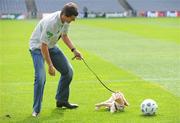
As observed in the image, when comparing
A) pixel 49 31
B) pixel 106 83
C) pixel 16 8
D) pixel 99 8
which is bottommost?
pixel 99 8

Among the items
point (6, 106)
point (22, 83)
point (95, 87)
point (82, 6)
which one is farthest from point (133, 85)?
point (82, 6)

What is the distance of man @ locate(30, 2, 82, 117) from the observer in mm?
10141

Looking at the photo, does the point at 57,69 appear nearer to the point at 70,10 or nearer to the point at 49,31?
the point at 49,31

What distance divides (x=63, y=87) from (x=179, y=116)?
240cm

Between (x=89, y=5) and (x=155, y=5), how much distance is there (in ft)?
29.6

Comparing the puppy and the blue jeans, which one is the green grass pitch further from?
the blue jeans

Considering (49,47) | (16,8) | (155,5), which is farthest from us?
(155,5)

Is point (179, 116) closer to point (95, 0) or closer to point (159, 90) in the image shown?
point (159, 90)

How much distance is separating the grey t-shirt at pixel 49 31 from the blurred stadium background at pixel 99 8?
51.3 metres

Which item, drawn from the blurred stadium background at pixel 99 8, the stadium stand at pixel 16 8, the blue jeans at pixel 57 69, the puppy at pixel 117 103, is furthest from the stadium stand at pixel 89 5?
the puppy at pixel 117 103

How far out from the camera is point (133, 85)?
14727 millimetres

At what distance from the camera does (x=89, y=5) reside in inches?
2884

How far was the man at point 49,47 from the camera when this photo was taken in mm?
10141

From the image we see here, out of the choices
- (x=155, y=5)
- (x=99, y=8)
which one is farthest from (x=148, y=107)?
(x=155, y=5)
